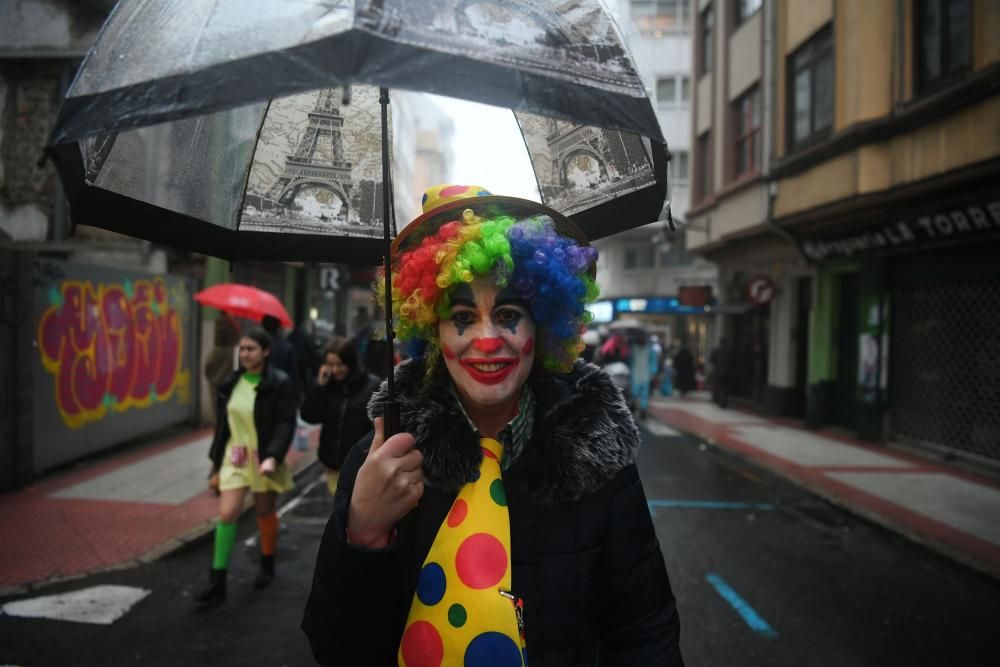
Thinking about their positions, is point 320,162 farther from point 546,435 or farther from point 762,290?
point 762,290

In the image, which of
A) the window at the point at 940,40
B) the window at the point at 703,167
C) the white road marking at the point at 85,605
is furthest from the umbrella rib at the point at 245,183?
the window at the point at 703,167

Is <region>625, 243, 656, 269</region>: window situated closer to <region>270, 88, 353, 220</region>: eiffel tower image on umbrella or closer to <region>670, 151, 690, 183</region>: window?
<region>670, 151, 690, 183</region>: window

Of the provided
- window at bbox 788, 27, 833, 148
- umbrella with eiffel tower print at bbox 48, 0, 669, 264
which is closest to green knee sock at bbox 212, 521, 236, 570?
umbrella with eiffel tower print at bbox 48, 0, 669, 264

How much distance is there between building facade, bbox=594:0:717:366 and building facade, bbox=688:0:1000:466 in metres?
13.9

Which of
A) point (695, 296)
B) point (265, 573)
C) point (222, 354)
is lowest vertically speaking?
point (265, 573)

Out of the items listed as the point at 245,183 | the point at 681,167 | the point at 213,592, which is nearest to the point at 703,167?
the point at 681,167

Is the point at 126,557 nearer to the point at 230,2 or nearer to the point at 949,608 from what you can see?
the point at 230,2

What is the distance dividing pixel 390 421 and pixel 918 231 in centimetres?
1069

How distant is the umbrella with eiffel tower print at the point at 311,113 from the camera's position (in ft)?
4.11

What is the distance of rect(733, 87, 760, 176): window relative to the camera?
15685mm

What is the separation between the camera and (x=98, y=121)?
132cm

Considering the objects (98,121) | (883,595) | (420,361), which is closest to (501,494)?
(420,361)

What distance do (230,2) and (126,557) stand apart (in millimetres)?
4911

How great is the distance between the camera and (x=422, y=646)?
154cm
